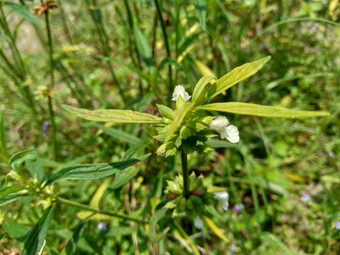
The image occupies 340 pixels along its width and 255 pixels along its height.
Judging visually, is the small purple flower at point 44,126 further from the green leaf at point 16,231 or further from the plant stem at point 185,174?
the plant stem at point 185,174

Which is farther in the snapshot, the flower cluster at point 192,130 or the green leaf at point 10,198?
the green leaf at point 10,198

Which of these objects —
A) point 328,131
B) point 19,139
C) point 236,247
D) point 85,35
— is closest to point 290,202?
point 236,247

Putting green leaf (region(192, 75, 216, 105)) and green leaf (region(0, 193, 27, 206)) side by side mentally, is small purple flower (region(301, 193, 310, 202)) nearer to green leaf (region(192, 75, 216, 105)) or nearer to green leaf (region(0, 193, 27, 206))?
green leaf (region(192, 75, 216, 105))

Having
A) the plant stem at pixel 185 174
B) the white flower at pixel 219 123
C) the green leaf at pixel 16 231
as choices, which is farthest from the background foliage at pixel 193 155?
the white flower at pixel 219 123

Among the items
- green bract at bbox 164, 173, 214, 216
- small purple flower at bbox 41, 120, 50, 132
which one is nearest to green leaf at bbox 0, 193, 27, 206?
green bract at bbox 164, 173, 214, 216

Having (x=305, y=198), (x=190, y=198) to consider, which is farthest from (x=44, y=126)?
(x=305, y=198)

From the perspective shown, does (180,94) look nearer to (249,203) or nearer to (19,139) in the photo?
(249,203)
